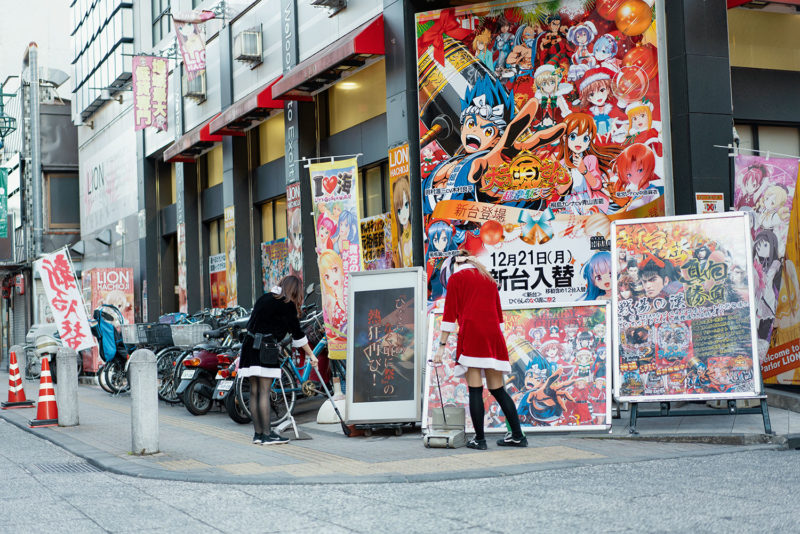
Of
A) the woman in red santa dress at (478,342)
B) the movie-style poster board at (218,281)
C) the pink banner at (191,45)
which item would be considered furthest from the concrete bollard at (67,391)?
the pink banner at (191,45)

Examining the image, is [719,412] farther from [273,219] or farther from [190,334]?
[273,219]

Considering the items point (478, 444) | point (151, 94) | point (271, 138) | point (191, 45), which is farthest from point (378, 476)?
point (151, 94)

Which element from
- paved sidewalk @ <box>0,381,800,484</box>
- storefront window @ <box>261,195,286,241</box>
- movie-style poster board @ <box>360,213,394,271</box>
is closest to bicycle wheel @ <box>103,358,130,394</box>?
storefront window @ <box>261,195,286,241</box>

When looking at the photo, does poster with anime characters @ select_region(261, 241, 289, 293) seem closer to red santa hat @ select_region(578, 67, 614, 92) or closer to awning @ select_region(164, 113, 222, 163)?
awning @ select_region(164, 113, 222, 163)

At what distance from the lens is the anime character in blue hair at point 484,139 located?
12.4 m

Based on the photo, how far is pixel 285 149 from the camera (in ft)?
60.5

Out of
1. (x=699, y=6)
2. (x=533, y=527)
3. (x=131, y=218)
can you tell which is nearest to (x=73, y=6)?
(x=131, y=218)

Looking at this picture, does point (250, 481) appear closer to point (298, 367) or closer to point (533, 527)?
point (533, 527)

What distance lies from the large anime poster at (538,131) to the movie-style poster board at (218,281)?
10.6 meters

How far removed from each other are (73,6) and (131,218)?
12.4 metres

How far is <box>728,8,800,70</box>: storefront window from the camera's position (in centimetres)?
1278

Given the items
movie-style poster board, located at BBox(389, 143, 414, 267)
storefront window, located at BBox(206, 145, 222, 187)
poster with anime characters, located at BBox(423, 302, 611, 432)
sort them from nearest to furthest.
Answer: poster with anime characters, located at BBox(423, 302, 611, 432)
movie-style poster board, located at BBox(389, 143, 414, 267)
storefront window, located at BBox(206, 145, 222, 187)

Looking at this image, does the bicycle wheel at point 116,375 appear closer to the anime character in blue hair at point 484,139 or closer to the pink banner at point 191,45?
the anime character in blue hair at point 484,139

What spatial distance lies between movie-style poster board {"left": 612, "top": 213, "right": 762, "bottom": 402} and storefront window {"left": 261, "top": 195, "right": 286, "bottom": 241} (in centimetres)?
1151
